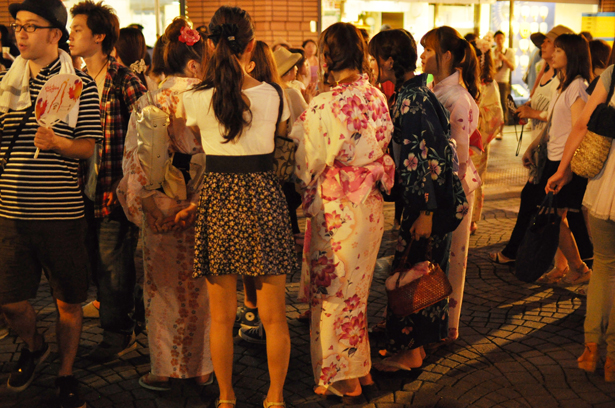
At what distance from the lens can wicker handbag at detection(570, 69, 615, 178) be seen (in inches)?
140

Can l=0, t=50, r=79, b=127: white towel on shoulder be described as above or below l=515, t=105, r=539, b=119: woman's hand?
above

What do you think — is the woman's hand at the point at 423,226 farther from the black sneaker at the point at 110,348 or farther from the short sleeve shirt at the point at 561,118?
the short sleeve shirt at the point at 561,118

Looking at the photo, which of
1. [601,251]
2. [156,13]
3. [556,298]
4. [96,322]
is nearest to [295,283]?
[96,322]

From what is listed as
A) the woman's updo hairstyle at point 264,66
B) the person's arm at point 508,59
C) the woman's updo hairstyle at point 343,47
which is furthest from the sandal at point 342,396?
the person's arm at point 508,59

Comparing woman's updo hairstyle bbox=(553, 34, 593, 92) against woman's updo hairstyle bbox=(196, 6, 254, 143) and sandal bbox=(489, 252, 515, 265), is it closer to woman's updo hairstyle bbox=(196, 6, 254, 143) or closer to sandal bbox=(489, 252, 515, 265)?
sandal bbox=(489, 252, 515, 265)

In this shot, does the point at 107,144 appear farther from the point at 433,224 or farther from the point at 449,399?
the point at 449,399

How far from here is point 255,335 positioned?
4.35 m

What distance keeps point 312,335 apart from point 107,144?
1.71 metres

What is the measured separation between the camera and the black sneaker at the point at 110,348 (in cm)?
404

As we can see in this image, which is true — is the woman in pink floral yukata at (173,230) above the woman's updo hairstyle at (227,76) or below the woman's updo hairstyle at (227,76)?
below

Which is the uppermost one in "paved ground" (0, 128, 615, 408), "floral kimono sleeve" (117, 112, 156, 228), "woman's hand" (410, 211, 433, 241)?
"floral kimono sleeve" (117, 112, 156, 228)

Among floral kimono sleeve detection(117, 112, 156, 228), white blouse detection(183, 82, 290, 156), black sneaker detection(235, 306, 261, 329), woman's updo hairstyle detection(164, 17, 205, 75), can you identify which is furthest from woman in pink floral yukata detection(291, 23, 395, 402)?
black sneaker detection(235, 306, 261, 329)

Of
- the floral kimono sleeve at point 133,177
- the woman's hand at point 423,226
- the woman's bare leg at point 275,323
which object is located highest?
the floral kimono sleeve at point 133,177

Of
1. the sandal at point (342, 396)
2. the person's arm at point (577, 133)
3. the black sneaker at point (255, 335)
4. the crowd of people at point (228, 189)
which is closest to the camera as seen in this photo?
the crowd of people at point (228, 189)
